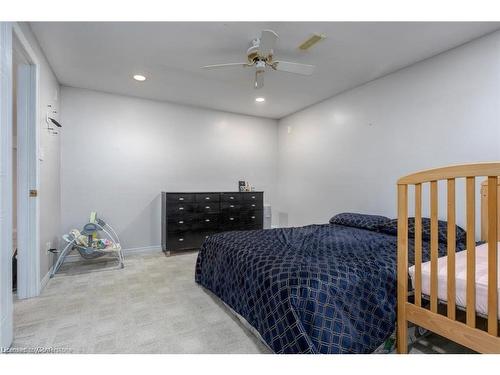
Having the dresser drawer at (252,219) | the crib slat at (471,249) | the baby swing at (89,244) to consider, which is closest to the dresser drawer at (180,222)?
the baby swing at (89,244)

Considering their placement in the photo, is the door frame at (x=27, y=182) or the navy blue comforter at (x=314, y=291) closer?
the navy blue comforter at (x=314, y=291)

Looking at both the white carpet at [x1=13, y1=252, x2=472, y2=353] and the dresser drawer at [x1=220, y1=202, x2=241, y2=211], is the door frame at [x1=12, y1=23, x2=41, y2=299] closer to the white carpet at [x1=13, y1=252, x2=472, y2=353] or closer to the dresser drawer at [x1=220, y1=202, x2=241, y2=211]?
the white carpet at [x1=13, y1=252, x2=472, y2=353]

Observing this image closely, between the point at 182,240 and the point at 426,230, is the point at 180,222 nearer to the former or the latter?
the point at 182,240

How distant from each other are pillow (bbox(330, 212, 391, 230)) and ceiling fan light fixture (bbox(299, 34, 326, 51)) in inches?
76.3

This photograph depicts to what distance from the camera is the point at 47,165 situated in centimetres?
287

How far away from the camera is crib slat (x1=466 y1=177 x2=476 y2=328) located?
1.16m

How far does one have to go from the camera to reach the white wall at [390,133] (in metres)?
2.44

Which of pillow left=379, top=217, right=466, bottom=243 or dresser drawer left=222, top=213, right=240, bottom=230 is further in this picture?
dresser drawer left=222, top=213, right=240, bottom=230

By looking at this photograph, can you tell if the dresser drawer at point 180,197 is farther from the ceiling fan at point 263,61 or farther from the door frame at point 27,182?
the ceiling fan at point 263,61

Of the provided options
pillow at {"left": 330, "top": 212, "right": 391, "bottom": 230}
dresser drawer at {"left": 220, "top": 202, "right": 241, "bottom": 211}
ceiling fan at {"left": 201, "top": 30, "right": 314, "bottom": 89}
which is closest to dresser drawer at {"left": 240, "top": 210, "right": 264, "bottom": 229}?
dresser drawer at {"left": 220, "top": 202, "right": 241, "bottom": 211}

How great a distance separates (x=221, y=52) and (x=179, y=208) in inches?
88.0
